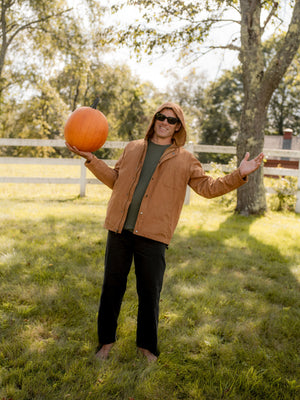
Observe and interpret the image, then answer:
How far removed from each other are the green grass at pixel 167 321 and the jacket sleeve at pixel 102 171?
1385 mm

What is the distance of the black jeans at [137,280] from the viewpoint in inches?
102

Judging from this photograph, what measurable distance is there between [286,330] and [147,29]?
7.35 meters

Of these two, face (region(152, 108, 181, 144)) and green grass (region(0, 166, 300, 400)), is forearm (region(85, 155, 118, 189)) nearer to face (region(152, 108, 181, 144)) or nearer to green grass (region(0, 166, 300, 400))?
face (region(152, 108, 181, 144))

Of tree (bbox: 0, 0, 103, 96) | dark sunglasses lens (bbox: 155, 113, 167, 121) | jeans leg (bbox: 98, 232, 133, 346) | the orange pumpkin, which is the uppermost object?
tree (bbox: 0, 0, 103, 96)

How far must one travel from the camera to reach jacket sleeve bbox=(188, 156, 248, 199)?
2547mm

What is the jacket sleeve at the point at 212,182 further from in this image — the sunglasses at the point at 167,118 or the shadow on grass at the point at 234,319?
the shadow on grass at the point at 234,319

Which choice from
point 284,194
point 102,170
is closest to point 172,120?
point 102,170

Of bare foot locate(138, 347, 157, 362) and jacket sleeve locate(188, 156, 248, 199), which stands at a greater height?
jacket sleeve locate(188, 156, 248, 199)

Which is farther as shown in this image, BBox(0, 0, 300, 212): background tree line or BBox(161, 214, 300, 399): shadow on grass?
BBox(0, 0, 300, 212): background tree line

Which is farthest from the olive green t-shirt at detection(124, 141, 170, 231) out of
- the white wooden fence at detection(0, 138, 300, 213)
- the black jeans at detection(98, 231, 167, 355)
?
the white wooden fence at detection(0, 138, 300, 213)

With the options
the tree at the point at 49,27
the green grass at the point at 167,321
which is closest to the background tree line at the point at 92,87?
the tree at the point at 49,27

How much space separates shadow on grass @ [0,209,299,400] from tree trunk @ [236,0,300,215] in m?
3.01

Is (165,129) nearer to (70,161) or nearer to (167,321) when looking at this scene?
(167,321)

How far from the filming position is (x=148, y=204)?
8.37 feet
